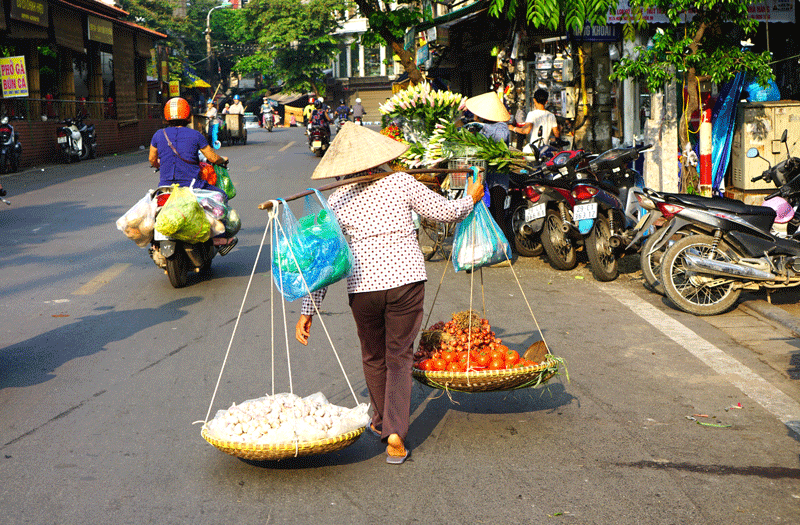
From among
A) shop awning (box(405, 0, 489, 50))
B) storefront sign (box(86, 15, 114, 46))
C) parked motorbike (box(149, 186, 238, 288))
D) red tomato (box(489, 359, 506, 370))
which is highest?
storefront sign (box(86, 15, 114, 46))

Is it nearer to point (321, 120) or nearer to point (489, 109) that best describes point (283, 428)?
point (489, 109)

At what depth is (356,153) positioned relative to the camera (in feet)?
13.8

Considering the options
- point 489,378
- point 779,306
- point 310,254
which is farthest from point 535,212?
point 310,254

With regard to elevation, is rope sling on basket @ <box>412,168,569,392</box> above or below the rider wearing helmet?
below

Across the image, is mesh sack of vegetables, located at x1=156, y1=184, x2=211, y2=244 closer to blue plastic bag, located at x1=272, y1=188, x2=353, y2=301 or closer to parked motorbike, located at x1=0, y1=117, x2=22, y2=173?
blue plastic bag, located at x1=272, y1=188, x2=353, y2=301

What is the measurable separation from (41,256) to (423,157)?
15.9 feet

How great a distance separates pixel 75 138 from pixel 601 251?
2072cm

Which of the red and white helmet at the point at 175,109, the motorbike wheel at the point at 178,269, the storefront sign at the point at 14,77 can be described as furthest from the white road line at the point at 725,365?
the storefront sign at the point at 14,77

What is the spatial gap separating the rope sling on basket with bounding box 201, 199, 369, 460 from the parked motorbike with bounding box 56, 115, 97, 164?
22.8 m

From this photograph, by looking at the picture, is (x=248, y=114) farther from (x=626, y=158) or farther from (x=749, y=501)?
(x=749, y=501)

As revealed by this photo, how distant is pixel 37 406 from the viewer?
504cm

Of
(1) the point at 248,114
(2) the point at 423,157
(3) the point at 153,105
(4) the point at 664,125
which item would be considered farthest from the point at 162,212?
(1) the point at 248,114

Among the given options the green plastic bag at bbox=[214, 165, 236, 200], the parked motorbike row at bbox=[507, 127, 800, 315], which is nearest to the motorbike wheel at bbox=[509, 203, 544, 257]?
the parked motorbike row at bbox=[507, 127, 800, 315]

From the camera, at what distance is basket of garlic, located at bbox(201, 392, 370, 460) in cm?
380
